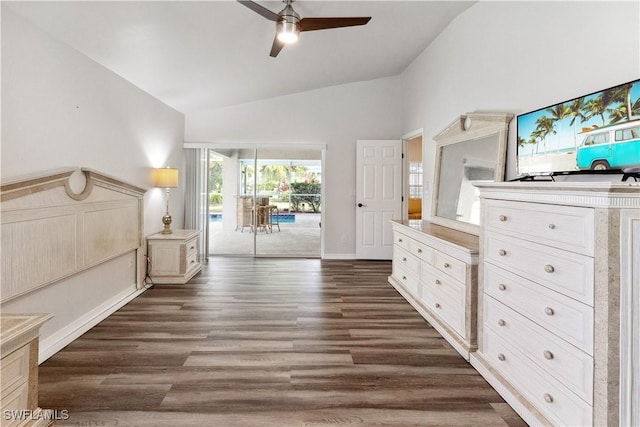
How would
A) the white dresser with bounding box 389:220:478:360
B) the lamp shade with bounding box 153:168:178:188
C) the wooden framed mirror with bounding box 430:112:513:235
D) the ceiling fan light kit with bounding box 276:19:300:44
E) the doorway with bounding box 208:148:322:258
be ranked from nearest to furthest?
the white dresser with bounding box 389:220:478:360, the ceiling fan light kit with bounding box 276:19:300:44, the wooden framed mirror with bounding box 430:112:513:235, the lamp shade with bounding box 153:168:178:188, the doorway with bounding box 208:148:322:258

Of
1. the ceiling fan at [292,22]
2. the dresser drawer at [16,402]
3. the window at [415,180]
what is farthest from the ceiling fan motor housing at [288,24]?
the window at [415,180]

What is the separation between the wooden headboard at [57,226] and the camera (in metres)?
2.16

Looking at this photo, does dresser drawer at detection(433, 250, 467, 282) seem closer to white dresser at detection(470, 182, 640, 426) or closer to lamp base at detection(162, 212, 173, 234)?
white dresser at detection(470, 182, 640, 426)

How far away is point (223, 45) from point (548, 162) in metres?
3.06

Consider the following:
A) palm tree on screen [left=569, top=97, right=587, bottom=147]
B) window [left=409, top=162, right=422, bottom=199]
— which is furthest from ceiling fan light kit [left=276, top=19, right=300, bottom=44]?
window [left=409, top=162, right=422, bottom=199]

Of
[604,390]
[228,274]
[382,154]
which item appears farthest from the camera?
[382,154]

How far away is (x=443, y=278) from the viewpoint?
9.53 feet

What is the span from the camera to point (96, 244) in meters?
3.11

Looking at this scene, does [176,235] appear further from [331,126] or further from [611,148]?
[611,148]

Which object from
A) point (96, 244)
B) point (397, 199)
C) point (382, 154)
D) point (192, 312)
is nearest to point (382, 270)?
point (397, 199)

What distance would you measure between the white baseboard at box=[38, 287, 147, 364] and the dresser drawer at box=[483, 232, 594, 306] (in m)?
3.21

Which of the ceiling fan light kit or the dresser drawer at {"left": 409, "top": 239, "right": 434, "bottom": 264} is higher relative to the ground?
the ceiling fan light kit

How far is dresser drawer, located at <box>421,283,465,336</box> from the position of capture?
2.59 m

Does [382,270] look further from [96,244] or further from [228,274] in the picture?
[96,244]
